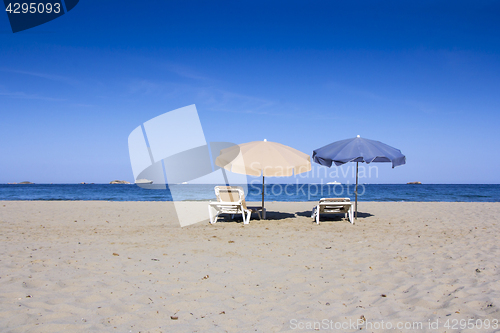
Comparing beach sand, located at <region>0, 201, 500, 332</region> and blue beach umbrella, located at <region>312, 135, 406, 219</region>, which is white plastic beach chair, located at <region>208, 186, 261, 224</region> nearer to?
beach sand, located at <region>0, 201, 500, 332</region>

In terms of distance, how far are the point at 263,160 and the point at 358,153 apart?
2236mm

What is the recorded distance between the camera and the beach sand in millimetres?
2361

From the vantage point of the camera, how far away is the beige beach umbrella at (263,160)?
258 inches

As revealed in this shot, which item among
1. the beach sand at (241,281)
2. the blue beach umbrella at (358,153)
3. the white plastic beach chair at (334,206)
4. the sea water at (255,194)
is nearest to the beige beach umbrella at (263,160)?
the blue beach umbrella at (358,153)

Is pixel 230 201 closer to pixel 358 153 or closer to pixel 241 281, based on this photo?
pixel 358 153

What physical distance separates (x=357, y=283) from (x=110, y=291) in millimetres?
2453

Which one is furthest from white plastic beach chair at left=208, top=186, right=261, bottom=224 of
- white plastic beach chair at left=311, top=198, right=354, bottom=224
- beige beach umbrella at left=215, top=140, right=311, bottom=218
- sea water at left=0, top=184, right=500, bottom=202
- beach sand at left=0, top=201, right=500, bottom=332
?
sea water at left=0, top=184, right=500, bottom=202

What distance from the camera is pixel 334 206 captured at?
7.45 m

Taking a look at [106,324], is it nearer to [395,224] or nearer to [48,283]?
[48,283]

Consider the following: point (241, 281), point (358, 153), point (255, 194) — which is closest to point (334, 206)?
point (358, 153)

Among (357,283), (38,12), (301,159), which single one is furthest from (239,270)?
(38,12)

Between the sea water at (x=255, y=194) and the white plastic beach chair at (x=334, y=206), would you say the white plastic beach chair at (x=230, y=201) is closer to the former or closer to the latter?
the white plastic beach chair at (x=334, y=206)

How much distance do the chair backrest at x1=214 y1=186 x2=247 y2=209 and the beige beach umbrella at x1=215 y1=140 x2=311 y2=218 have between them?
2.03ft

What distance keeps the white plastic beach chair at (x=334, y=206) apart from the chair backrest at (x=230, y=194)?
188 centimetres
